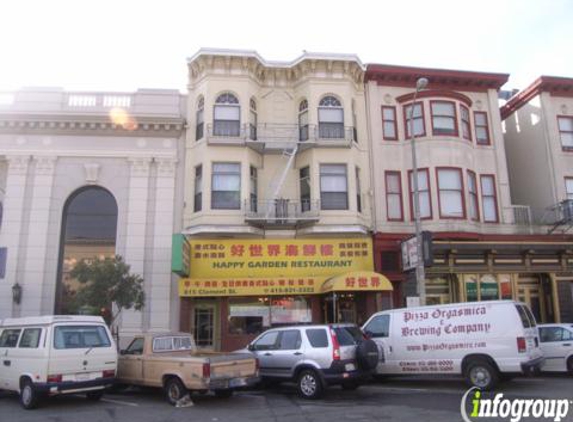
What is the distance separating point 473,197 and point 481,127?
387cm

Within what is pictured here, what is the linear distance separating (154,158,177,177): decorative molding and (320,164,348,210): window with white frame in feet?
21.4

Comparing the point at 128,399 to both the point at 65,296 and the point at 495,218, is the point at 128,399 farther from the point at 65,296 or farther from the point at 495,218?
the point at 495,218

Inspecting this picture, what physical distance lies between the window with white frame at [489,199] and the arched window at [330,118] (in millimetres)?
7138

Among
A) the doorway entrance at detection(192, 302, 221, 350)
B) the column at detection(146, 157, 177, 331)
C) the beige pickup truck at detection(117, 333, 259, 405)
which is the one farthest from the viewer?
the doorway entrance at detection(192, 302, 221, 350)

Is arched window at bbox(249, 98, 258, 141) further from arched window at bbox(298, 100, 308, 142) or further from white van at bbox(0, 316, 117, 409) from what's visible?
white van at bbox(0, 316, 117, 409)

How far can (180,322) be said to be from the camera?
20.1 meters

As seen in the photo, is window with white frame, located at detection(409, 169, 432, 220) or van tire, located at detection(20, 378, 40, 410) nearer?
van tire, located at detection(20, 378, 40, 410)

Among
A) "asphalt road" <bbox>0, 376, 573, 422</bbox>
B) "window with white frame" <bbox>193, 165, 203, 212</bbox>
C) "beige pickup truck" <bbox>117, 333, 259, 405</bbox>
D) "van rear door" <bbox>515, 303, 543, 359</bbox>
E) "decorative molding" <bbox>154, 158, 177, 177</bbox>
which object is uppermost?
"decorative molding" <bbox>154, 158, 177, 177</bbox>

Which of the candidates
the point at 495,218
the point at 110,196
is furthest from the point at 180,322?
A: the point at 495,218

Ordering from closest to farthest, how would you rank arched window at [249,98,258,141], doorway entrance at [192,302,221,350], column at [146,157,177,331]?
1. column at [146,157,177,331]
2. doorway entrance at [192,302,221,350]
3. arched window at [249,98,258,141]

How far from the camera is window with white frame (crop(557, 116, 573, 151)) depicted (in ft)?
79.0

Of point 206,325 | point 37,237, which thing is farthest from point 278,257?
point 37,237

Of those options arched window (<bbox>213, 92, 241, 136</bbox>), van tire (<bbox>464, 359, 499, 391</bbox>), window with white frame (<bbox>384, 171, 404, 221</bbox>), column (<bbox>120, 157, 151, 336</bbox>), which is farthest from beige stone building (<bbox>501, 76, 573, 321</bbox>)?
column (<bbox>120, 157, 151, 336</bbox>)

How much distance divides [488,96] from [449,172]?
5083mm
